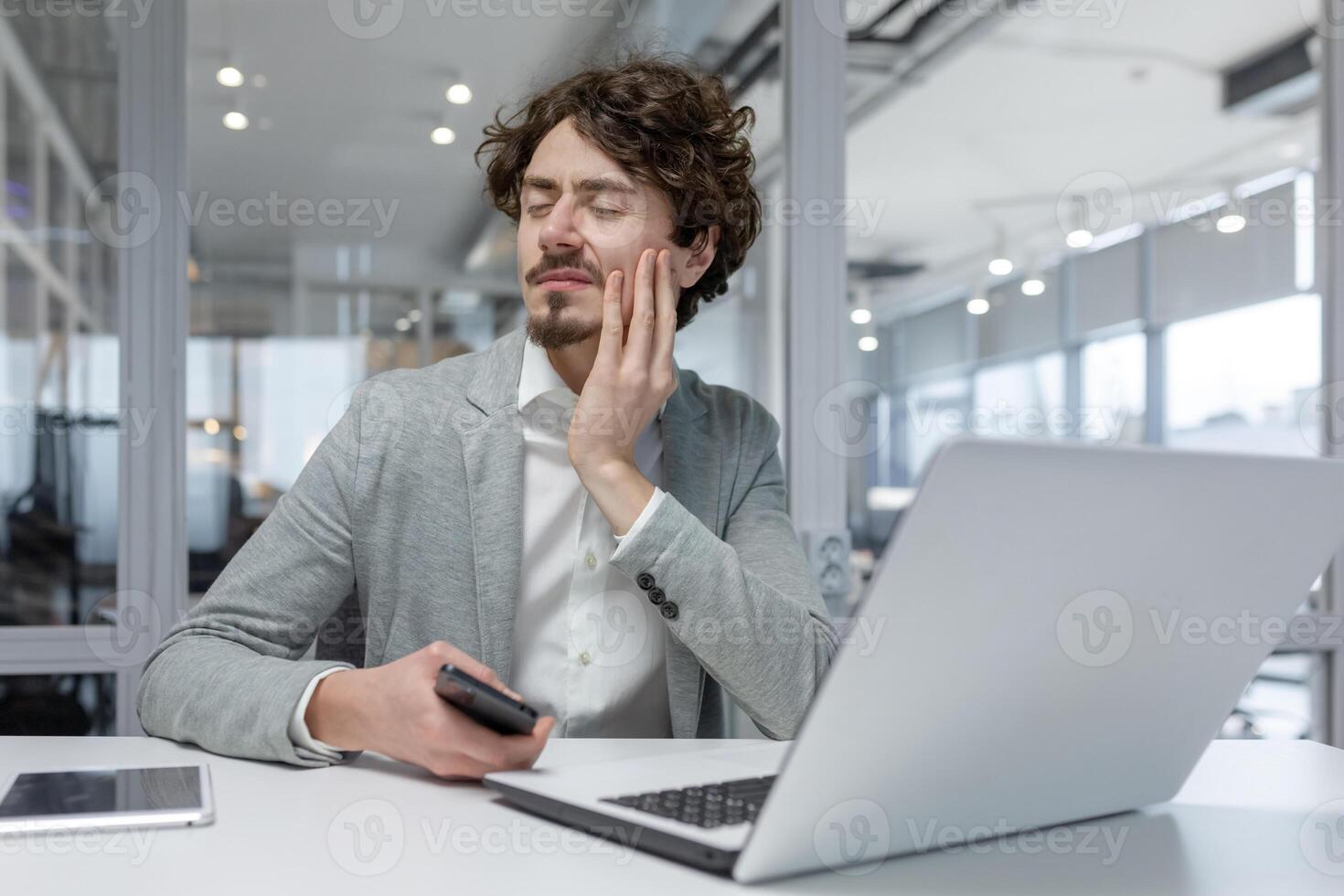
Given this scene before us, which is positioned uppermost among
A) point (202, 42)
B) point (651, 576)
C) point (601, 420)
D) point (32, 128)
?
point (202, 42)

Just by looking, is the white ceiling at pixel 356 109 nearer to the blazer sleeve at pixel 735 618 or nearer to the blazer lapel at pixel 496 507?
the blazer lapel at pixel 496 507

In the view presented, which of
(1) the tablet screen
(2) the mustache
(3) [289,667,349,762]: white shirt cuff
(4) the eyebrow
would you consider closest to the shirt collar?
(2) the mustache

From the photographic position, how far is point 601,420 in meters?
1.35

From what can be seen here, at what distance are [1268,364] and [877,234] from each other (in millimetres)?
1093

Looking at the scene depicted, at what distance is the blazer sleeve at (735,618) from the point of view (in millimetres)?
1194

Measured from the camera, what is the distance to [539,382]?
1558 millimetres

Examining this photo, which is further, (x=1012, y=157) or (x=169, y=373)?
(x=1012, y=157)

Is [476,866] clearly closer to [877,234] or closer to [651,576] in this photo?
[651,576]

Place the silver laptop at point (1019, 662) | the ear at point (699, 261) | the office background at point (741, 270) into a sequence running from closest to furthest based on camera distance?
the silver laptop at point (1019, 662) → the ear at point (699, 261) → the office background at point (741, 270)

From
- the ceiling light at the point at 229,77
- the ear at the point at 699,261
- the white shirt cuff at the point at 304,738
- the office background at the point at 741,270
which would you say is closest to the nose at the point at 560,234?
the ear at the point at 699,261

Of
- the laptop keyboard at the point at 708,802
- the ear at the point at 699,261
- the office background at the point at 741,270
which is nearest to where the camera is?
the laptop keyboard at the point at 708,802

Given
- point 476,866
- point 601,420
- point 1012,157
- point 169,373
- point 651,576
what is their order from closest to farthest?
→ point 476,866
point 651,576
point 601,420
point 169,373
point 1012,157

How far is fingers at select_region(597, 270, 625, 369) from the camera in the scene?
4.71 feet

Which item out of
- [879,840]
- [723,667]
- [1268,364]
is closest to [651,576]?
[723,667]
